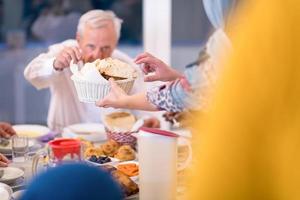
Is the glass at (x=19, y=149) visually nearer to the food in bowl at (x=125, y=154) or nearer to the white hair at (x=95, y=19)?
the food in bowl at (x=125, y=154)

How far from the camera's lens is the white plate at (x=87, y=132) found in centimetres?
236

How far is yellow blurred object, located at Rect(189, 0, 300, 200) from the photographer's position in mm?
773

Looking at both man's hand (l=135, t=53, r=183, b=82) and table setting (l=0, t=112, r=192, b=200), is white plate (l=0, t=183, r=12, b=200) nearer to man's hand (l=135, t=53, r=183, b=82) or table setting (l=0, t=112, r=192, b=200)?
table setting (l=0, t=112, r=192, b=200)

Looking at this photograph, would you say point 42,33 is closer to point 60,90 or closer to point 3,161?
point 60,90

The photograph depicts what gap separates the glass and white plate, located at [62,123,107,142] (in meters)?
0.27

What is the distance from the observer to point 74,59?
2037 millimetres

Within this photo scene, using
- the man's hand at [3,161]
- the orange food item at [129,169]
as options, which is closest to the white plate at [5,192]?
the man's hand at [3,161]

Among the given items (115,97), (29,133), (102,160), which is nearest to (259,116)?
(115,97)

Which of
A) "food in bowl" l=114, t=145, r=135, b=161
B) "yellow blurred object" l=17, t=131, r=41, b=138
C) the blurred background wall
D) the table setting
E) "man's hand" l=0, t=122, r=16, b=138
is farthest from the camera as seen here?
the blurred background wall

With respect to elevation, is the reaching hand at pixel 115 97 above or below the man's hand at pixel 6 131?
above

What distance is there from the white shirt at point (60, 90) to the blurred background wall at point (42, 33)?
636 mm

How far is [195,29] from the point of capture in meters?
4.02

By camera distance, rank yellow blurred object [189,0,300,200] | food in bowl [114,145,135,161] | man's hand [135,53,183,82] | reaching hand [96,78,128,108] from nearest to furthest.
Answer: yellow blurred object [189,0,300,200], reaching hand [96,78,128,108], man's hand [135,53,183,82], food in bowl [114,145,135,161]

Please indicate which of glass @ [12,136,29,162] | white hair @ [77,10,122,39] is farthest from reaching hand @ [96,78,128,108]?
white hair @ [77,10,122,39]
